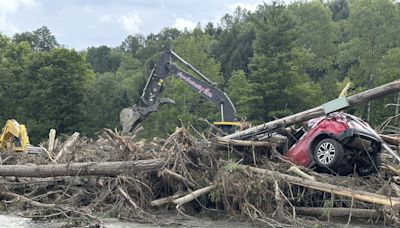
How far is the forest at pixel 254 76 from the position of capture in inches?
1447

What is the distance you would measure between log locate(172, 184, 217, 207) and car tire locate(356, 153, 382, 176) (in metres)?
2.53

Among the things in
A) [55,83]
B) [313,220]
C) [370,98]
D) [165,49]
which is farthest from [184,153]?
[55,83]

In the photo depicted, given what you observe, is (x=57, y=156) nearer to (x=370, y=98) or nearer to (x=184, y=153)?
(x=184, y=153)

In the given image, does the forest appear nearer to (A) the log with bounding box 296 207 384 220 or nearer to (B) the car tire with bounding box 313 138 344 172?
(B) the car tire with bounding box 313 138 344 172

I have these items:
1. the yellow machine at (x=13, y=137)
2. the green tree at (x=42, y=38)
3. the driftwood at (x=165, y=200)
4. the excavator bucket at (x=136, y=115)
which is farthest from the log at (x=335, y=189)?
the green tree at (x=42, y=38)

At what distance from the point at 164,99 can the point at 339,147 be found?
1036cm

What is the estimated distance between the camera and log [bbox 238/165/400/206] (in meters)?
7.97

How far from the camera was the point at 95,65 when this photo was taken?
90125mm

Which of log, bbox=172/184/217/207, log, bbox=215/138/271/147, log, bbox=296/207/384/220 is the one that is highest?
log, bbox=215/138/271/147

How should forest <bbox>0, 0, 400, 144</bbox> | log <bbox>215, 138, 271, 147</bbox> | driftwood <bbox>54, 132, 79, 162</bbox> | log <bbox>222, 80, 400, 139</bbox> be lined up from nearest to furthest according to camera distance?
log <bbox>222, 80, 400, 139</bbox> < log <bbox>215, 138, 271, 147</bbox> < driftwood <bbox>54, 132, 79, 162</bbox> < forest <bbox>0, 0, 400, 144</bbox>

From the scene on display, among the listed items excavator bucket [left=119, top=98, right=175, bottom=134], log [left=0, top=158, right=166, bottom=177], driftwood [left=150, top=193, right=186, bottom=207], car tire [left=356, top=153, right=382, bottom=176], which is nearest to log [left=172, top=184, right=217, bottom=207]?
driftwood [left=150, top=193, right=186, bottom=207]

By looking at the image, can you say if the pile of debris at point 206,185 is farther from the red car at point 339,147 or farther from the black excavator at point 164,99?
the black excavator at point 164,99

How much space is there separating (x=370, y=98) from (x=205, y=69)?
37280mm

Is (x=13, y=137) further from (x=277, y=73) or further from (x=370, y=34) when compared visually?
(x=370, y=34)
